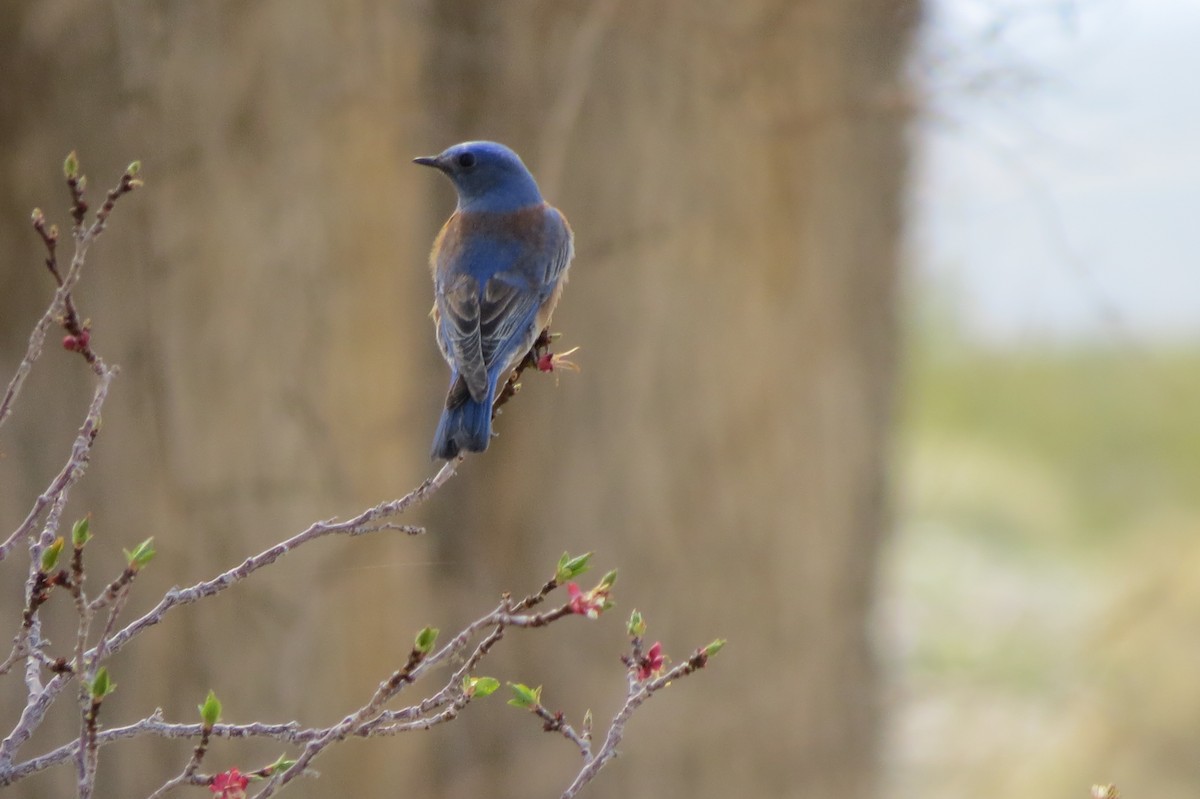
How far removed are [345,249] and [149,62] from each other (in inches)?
27.0

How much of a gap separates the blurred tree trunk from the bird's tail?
192 centimetres

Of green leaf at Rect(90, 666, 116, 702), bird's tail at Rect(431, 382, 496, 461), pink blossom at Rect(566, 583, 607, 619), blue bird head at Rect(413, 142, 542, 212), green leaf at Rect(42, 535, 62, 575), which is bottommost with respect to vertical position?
green leaf at Rect(90, 666, 116, 702)

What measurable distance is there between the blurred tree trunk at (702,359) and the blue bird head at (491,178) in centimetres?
137

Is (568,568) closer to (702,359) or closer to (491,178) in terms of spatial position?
(491,178)

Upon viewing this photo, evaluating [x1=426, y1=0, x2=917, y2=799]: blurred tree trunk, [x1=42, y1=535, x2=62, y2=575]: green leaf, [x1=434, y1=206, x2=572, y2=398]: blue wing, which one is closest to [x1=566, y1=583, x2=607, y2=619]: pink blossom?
[x1=42, y1=535, x2=62, y2=575]: green leaf

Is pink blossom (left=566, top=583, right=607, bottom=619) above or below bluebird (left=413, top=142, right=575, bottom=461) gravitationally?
below

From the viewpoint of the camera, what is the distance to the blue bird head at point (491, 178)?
2.21 m

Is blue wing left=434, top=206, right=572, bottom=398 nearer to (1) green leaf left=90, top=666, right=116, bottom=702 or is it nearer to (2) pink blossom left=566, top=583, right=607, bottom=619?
(2) pink blossom left=566, top=583, right=607, bottom=619

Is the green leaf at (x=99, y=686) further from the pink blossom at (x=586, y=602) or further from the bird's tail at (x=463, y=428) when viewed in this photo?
the bird's tail at (x=463, y=428)

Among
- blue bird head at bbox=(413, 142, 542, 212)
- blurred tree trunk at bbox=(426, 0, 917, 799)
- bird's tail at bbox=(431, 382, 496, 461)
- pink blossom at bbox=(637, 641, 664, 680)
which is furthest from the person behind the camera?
blurred tree trunk at bbox=(426, 0, 917, 799)

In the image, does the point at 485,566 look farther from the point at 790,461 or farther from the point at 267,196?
the point at 267,196

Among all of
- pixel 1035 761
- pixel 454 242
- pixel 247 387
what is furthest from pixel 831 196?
pixel 1035 761

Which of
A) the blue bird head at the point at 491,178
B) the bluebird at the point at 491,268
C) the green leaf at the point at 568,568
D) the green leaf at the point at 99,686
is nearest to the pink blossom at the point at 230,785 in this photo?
the green leaf at the point at 99,686

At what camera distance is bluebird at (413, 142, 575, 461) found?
1942mm
